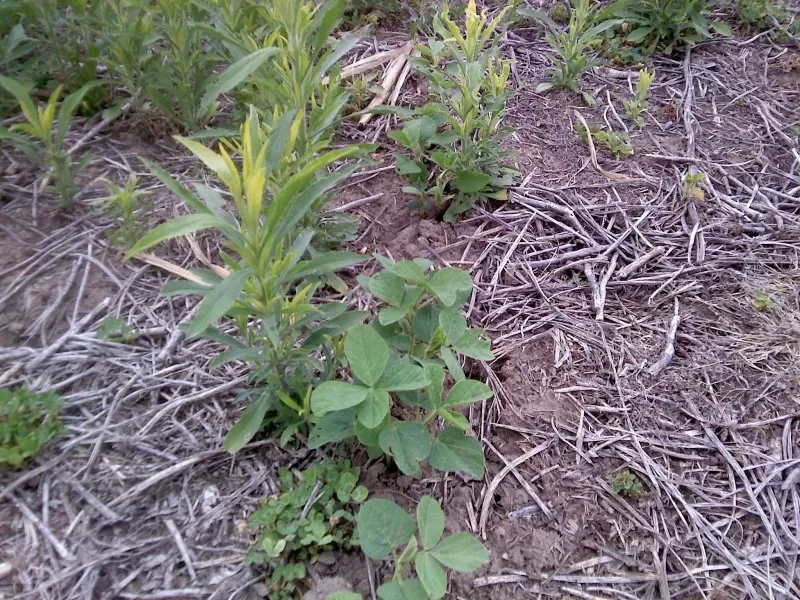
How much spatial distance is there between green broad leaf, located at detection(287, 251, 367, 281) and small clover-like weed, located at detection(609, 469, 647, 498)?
96 centimetres

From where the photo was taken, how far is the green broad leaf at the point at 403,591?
1.22 m

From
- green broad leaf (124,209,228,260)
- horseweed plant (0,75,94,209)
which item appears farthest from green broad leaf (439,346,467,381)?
horseweed plant (0,75,94,209)

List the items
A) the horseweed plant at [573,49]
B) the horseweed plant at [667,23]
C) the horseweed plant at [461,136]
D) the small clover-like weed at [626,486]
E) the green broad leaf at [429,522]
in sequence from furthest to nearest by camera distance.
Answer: the horseweed plant at [667,23], the horseweed plant at [573,49], the horseweed plant at [461,136], the small clover-like weed at [626,486], the green broad leaf at [429,522]

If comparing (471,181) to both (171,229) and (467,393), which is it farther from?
(171,229)

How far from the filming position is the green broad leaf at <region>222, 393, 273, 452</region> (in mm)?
1498

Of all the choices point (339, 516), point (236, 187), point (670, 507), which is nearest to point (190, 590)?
point (339, 516)

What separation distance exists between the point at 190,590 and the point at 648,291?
1.79m

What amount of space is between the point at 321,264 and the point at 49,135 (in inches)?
44.4

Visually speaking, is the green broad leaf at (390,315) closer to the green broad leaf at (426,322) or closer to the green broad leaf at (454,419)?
the green broad leaf at (426,322)

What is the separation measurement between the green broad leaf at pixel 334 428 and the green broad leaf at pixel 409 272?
1.25 ft

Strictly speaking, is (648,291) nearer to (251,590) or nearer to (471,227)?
(471,227)

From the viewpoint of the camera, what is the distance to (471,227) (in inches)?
89.7

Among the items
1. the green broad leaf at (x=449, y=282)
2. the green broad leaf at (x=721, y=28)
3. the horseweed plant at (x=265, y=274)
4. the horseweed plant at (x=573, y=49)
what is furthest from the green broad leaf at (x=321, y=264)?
the green broad leaf at (x=721, y=28)

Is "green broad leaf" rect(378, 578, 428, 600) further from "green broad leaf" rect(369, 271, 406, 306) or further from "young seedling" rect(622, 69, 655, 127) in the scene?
"young seedling" rect(622, 69, 655, 127)
